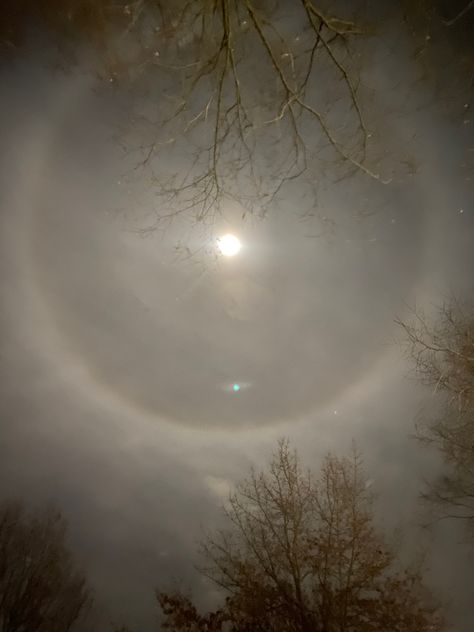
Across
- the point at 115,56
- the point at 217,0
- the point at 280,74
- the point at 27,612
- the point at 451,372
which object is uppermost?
the point at 115,56

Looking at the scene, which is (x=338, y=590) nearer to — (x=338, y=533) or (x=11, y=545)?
(x=338, y=533)

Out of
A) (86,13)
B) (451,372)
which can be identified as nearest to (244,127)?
(86,13)

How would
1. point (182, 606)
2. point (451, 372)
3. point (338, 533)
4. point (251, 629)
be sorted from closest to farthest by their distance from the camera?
point (451, 372), point (251, 629), point (338, 533), point (182, 606)

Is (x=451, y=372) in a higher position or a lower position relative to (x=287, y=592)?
higher

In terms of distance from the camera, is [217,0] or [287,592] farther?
[287,592]

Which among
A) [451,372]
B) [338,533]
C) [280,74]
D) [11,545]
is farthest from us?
[11,545]

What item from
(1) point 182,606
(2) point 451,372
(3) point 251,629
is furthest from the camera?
(1) point 182,606

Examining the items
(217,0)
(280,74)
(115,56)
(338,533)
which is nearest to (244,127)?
(280,74)

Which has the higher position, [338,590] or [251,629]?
[338,590]

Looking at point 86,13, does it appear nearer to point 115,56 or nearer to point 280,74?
point 115,56
